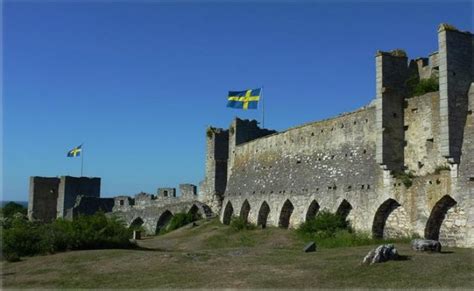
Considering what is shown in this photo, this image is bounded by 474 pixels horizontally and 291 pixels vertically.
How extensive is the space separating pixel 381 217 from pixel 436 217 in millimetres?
3499

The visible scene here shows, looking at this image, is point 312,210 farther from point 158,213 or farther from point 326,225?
point 158,213

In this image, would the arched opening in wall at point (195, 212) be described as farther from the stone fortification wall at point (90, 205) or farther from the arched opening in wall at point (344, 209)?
the arched opening in wall at point (344, 209)

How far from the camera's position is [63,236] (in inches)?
952

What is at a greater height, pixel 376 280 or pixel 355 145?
pixel 355 145

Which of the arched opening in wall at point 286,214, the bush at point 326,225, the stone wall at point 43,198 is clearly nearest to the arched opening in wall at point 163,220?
the arched opening in wall at point 286,214

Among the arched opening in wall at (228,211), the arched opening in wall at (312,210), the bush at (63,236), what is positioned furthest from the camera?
the arched opening in wall at (228,211)

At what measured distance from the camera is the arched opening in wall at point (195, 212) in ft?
149

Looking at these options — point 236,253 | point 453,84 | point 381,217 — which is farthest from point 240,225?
point 453,84

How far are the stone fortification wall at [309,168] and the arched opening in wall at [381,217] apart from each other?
3.13 feet

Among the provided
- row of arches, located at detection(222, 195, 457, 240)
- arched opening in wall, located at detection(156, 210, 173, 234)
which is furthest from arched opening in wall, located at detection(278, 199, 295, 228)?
arched opening in wall, located at detection(156, 210, 173, 234)

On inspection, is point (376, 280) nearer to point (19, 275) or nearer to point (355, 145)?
point (19, 275)

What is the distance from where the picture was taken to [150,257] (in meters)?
20.7

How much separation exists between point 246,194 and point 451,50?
2019cm

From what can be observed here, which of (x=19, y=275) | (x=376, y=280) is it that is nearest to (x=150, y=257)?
(x=19, y=275)
